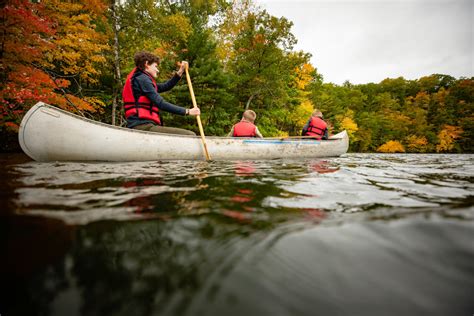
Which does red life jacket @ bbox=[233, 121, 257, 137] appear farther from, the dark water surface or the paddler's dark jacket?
the dark water surface

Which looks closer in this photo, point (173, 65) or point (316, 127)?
point (316, 127)

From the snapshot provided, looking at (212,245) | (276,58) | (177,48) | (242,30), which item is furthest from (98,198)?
(242,30)

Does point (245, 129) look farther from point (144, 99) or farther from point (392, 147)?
point (392, 147)

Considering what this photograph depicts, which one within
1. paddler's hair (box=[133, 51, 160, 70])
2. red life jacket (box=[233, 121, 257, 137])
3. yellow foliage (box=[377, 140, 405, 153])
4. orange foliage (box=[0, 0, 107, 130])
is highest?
orange foliage (box=[0, 0, 107, 130])

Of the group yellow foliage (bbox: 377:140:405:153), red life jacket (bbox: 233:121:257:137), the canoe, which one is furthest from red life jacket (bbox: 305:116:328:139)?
yellow foliage (bbox: 377:140:405:153)

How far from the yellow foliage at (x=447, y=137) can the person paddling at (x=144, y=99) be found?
38635 mm

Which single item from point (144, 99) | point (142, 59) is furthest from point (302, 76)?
point (144, 99)

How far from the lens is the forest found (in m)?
6.66

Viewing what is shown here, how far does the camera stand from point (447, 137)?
29.8 metres

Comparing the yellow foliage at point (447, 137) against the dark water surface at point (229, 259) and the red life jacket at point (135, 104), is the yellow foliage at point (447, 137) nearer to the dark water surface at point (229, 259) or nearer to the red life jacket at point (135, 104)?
the red life jacket at point (135, 104)

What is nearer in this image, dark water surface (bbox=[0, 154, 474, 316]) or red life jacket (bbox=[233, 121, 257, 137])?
dark water surface (bbox=[0, 154, 474, 316])

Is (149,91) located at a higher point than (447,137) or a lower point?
higher

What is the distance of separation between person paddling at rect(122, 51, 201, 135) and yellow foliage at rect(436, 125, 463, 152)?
127 ft

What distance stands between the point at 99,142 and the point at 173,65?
9171mm
